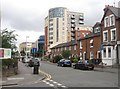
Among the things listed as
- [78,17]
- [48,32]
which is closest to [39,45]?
[48,32]

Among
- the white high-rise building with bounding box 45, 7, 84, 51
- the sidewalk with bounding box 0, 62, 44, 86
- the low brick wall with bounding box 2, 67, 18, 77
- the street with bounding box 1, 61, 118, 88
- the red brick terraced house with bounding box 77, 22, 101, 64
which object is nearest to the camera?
the street with bounding box 1, 61, 118, 88

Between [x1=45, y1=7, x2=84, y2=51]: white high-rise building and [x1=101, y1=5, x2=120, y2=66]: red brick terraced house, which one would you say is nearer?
[x1=101, y1=5, x2=120, y2=66]: red brick terraced house

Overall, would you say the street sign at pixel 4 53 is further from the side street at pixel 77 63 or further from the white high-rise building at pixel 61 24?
the white high-rise building at pixel 61 24

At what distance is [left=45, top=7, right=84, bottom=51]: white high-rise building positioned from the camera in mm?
143250

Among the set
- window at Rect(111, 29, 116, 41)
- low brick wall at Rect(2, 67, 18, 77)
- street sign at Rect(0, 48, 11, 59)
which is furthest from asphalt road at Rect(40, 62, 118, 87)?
window at Rect(111, 29, 116, 41)

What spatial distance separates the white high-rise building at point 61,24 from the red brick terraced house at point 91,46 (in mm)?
76350

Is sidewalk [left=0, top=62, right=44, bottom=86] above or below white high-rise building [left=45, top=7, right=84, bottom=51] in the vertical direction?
below

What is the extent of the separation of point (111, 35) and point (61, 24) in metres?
100

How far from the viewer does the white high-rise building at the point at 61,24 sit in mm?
143250

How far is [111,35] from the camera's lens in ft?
151

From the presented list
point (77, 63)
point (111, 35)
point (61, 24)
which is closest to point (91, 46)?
point (111, 35)

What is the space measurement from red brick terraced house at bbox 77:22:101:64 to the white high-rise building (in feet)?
250

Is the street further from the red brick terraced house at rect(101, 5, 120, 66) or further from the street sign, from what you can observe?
the red brick terraced house at rect(101, 5, 120, 66)

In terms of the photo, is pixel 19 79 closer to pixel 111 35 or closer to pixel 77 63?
pixel 77 63
